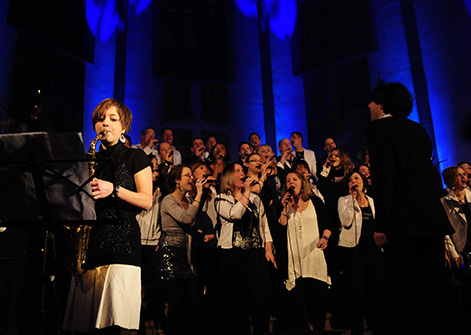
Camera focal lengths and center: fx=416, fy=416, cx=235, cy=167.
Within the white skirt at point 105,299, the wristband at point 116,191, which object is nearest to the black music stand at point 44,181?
the wristband at point 116,191

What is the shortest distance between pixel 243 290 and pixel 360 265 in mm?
1416

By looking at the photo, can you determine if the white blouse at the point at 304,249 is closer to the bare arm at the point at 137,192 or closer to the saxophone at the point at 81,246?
the bare arm at the point at 137,192

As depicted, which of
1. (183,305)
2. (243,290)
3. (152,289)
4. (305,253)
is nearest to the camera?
(183,305)

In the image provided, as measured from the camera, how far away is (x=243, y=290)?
452 cm

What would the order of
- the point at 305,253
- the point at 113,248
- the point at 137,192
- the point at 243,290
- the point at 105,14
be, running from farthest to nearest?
the point at 105,14
the point at 305,253
the point at 243,290
the point at 137,192
the point at 113,248

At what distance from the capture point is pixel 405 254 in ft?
8.28

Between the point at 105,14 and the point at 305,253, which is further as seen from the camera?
the point at 105,14

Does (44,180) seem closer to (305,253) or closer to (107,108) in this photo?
(107,108)

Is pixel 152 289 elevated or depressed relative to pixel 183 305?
elevated

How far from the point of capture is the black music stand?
2.08 meters

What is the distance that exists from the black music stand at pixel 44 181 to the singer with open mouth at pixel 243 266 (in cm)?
264

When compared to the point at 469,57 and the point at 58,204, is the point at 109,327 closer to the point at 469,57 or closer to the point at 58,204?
the point at 58,204

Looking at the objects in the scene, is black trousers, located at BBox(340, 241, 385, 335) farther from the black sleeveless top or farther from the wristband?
the wristband

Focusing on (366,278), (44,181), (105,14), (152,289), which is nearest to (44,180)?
(44,181)
